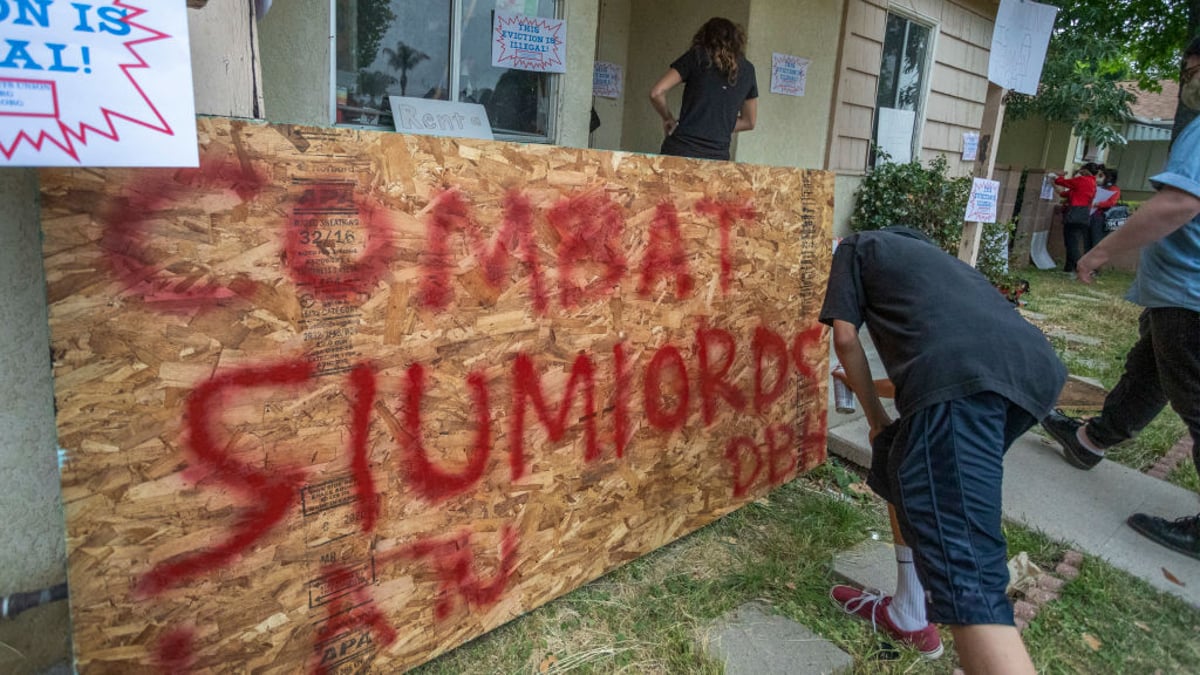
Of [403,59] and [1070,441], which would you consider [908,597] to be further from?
[403,59]

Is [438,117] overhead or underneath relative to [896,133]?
underneath

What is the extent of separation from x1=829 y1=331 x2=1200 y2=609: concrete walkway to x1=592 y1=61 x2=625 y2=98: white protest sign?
3354 millimetres

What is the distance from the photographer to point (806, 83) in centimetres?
628

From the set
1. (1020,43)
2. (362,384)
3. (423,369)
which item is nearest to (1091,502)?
(1020,43)

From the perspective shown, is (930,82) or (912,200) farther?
(930,82)

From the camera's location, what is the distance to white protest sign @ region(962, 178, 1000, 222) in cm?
487

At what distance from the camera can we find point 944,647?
2639mm

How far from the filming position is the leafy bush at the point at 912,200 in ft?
23.2

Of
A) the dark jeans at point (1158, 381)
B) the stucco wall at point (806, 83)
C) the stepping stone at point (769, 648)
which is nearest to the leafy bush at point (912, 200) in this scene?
the stucco wall at point (806, 83)

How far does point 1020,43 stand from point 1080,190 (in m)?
9.98

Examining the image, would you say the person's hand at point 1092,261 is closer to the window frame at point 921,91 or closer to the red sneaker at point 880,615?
the red sneaker at point 880,615

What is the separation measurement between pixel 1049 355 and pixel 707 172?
4.64ft

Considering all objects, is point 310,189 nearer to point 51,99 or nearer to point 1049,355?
point 51,99

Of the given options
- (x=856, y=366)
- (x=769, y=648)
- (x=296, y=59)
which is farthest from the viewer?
(x=296, y=59)
